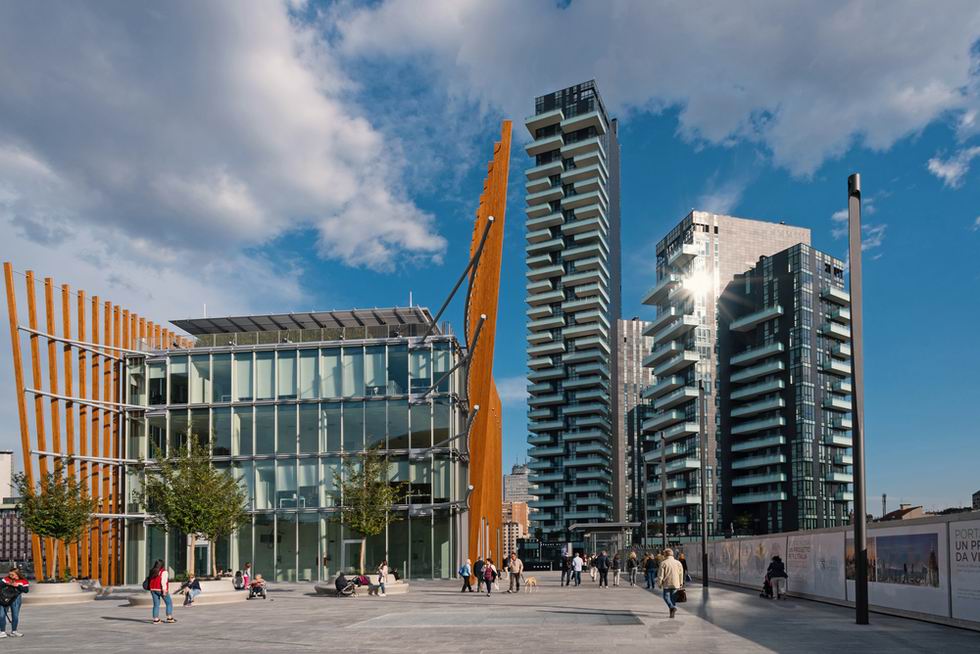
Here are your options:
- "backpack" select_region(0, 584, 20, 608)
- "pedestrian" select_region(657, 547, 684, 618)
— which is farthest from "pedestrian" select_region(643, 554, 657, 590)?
"backpack" select_region(0, 584, 20, 608)

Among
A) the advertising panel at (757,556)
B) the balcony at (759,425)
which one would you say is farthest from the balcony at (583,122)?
the advertising panel at (757,556)

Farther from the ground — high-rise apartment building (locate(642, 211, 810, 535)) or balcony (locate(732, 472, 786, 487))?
high-rise apartment building (locate(642, 211, 810, 535))

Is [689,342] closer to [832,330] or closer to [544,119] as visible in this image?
[832,330]

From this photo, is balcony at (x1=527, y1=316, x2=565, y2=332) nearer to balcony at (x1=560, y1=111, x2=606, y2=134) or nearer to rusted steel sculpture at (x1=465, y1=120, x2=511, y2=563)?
balcony at (x1=560, y1=111, x2=606, y2=134)

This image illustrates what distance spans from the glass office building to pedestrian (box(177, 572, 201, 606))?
50.3 ft

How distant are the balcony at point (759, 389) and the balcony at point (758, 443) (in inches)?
206

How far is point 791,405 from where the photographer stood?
10500cm

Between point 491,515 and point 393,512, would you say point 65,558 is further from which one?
point 491,515

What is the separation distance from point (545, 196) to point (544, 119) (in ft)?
40.7

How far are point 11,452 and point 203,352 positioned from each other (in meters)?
98.0

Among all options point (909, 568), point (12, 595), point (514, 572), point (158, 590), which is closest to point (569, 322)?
point (514, 572)

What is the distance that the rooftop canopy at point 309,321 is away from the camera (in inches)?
1996

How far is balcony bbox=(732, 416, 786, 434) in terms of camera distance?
105 meters

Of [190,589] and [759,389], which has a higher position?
[759,389]
